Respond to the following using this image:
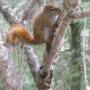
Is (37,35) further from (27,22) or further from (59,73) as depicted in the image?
(59,73)

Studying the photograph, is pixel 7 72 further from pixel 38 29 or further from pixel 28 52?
pixel 38 29

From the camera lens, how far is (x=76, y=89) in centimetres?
497

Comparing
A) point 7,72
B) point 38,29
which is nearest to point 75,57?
point 38,29

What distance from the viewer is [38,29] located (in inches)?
113

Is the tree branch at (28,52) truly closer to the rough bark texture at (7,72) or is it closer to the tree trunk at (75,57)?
the rough bark texture at (7,72)

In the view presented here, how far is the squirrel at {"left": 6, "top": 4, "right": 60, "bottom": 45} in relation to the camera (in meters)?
2.27

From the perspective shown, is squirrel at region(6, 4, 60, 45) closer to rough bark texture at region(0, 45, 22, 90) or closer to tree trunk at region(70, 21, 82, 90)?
rough bark texture at region(0, 45, 22, 90)

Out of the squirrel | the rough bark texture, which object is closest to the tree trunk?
the squirrel

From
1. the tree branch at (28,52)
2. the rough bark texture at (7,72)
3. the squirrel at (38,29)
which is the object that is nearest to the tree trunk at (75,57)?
the squirrel at (38,29)

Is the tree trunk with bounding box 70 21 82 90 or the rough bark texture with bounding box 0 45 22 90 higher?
the rough bark texture with bounding box 0 45 22 90

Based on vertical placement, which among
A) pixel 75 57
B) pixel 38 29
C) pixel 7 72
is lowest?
pixel 75 57

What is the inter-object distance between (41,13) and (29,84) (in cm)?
234

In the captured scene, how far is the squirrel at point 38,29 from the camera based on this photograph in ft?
7.43

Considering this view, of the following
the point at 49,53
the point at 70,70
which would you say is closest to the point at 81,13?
the point at 49,53
